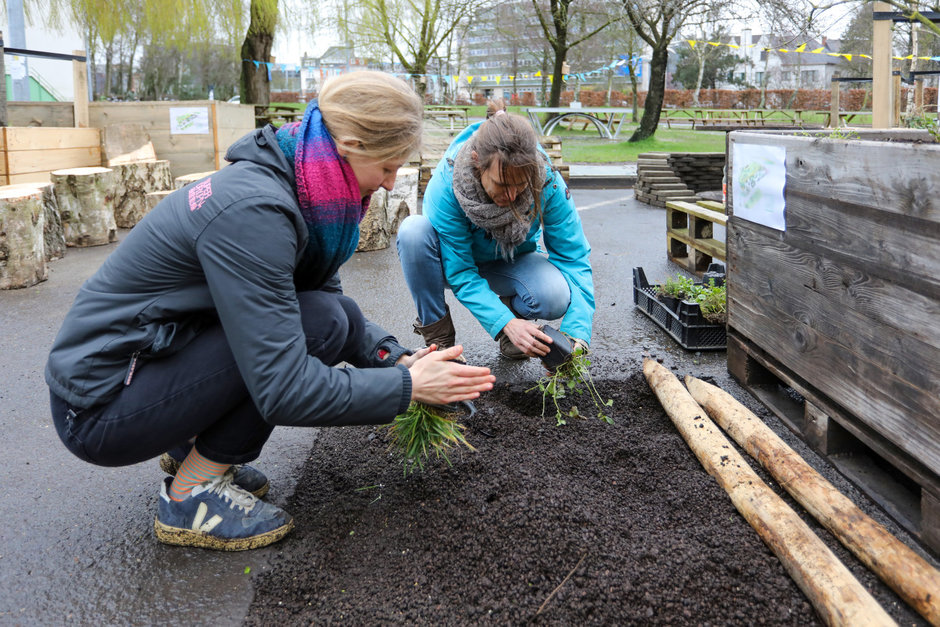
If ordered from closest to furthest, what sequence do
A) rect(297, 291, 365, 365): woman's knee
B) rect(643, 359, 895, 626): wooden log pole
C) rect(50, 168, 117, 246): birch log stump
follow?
rect(643, 359, 895, 626): wooden log pole, rect(297, 291, 365, 365): woman's knee, rect(50, 168, 117, 246): birch log stump

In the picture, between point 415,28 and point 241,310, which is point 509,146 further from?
point 415,28

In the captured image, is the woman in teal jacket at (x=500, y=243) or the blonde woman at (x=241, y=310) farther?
the woman in teal jacket at (x=500, y=243)

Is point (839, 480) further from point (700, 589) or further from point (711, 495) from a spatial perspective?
point (700, 589)

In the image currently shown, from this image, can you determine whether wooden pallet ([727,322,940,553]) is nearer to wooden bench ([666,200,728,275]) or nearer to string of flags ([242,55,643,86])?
wooden bench ([666,200,728,275])

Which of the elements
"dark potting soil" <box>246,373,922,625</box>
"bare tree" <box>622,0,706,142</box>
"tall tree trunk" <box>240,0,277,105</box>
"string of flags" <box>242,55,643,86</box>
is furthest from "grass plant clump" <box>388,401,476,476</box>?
"bare tree" <box>622,0,706,142</box>

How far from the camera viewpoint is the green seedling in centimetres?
341

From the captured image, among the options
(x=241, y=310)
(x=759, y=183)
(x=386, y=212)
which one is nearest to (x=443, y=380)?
(x=241, y=310)

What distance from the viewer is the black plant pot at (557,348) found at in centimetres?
332

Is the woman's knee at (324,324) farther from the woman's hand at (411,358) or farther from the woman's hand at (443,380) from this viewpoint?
the woman's hand at (443,380)

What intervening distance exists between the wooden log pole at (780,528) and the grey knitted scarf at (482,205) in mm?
1047

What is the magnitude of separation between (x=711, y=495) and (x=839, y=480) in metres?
0.59

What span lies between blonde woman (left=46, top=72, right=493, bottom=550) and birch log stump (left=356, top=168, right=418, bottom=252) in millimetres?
5089

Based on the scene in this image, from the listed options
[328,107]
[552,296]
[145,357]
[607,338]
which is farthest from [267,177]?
[607,338]

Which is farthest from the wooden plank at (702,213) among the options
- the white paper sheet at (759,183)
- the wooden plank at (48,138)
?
the wooden plank at (48,138)
